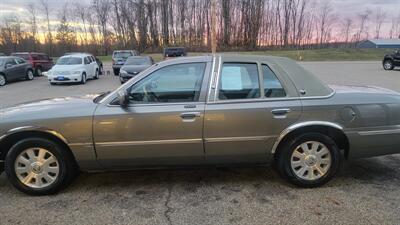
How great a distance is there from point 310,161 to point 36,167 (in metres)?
3.15

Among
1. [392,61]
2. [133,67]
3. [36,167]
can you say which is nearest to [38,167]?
[36,167]

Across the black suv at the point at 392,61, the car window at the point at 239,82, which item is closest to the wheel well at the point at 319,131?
the car window at the point at 239,82

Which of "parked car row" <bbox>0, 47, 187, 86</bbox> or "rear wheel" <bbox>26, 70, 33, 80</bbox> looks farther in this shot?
"rear wheel" <bbox>26, 70, 33, 80</bbox>

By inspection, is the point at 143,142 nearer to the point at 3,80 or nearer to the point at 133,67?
the point at 133,67

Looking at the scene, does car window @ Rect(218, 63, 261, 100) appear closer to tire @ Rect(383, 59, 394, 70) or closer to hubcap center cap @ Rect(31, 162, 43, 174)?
hubcap center cap @ Rect(31, 162, 43, 174)

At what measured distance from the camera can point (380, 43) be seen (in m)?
70.8

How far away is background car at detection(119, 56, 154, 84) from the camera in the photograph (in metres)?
18.4

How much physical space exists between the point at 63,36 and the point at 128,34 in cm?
1165

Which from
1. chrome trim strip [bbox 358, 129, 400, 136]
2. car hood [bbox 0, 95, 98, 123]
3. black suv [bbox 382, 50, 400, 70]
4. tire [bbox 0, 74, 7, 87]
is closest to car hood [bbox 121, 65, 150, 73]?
tire [bbox 0, 74, 7, 87]

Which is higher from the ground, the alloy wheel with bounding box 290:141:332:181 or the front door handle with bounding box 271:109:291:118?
the front door handle with bounding box 271:109:291:118

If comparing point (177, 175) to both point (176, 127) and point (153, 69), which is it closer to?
point (176, 127)

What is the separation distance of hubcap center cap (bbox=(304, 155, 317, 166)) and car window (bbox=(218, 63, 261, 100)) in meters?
0.94

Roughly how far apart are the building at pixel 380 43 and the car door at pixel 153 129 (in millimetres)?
73315

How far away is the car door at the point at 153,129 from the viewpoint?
163 inches
